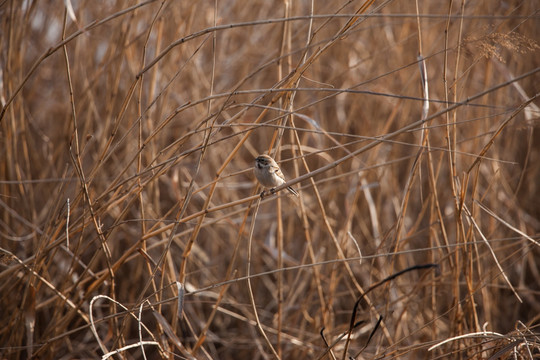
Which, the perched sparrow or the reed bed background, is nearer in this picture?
the perched sparrow

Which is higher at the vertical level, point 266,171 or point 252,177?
point 266,171

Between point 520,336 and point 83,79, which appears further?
point 83,79

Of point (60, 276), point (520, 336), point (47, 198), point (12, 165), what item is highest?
point (12, 165)

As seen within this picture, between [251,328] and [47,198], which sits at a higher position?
[47,198]

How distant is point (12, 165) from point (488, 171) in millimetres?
2703

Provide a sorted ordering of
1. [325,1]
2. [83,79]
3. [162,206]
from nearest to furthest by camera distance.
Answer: [83,79] → [162,206] → [325,1]

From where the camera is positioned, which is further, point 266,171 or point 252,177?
point 252,177

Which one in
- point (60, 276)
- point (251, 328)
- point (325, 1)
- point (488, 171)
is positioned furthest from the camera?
point (325, 1)

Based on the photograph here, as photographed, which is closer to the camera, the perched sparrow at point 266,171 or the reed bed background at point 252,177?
the perched sparrow at point 266,171

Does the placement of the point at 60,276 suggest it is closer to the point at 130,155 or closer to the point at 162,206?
the point at 130,155

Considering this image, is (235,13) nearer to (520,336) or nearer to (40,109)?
(40,109)

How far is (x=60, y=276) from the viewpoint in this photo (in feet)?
8.39

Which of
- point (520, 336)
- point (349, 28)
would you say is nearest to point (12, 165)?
point (349, 28)

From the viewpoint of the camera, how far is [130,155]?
2.81 m
